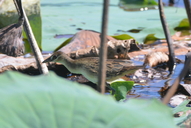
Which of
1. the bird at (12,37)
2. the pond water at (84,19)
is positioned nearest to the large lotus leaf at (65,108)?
the bird at (12,37)

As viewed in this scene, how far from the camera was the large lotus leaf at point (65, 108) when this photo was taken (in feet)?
2.81

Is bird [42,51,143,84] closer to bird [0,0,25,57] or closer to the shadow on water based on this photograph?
the shadow on water

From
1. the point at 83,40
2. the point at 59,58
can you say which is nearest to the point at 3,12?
the point at 83,40

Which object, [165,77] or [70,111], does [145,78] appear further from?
[70,111]

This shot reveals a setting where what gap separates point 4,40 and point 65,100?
4.33 ft

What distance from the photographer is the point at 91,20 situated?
589cm

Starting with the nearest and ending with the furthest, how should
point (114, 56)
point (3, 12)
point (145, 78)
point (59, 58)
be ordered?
1. point (59, 58)
2. point (145, 78)
3. point (114, 56)
4. point (3, 12)

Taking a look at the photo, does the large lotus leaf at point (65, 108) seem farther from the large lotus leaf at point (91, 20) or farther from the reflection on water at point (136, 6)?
the reflection on water at point (136, 6)

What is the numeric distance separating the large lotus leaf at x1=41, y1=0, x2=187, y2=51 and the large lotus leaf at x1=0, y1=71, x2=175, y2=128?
3.46 meters

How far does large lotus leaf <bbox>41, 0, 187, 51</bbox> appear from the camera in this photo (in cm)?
514

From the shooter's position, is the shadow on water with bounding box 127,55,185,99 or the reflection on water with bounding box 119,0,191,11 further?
the reflection on water with bounding box 119,0,191,11

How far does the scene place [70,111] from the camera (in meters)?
0.87

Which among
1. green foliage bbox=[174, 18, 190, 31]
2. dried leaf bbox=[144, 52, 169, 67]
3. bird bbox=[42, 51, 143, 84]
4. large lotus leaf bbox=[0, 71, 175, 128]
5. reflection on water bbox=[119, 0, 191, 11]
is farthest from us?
reflection on water bbox=[119, 0, 191, 11]

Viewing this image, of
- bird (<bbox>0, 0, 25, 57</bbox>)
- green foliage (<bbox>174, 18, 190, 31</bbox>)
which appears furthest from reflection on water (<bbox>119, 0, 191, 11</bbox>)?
bird (<bbox>0, 0, 25, 57</bbox>)
